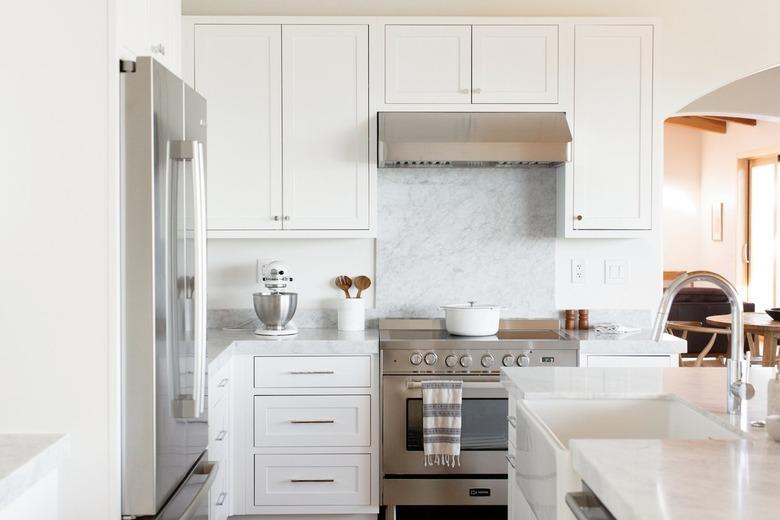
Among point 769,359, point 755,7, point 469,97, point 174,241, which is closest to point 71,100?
point 174,241

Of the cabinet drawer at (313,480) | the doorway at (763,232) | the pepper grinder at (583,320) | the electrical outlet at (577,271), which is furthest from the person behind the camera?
the doorway at (763,232)

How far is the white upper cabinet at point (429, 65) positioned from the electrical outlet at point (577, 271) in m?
1.06

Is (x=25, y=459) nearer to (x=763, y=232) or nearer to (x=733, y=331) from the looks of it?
(x=733, y=331)

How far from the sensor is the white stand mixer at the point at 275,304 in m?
3.86

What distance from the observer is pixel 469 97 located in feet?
12.8

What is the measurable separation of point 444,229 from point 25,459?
2.78m

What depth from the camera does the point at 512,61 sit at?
3.91 metres

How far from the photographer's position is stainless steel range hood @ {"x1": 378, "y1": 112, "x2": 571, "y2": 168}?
3.77m

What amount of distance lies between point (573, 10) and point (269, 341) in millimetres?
2354

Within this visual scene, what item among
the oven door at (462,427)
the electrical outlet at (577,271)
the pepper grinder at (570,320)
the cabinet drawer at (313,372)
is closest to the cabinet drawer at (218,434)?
the cabinet drawer at (313,372)

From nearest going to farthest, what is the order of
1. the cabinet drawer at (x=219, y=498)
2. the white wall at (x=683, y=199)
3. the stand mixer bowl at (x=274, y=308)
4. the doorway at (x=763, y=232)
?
the cabinet drawer at (x=219, y=498) < the stand mixer bowl at (x=274, y=308) < the doorway at (x=763, y=232) < the white wall at (x=683, y=199)

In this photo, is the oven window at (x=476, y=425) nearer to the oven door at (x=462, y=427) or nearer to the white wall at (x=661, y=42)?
the oven door at (x=462, y=427)

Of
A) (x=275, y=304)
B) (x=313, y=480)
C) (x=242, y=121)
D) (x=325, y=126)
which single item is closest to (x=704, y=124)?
(x=325, y=126)

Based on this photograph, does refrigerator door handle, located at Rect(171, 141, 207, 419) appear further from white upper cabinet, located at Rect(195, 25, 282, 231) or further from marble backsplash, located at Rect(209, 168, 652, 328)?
marble backsplash, located at Rect(209, 168, 652, 328)
